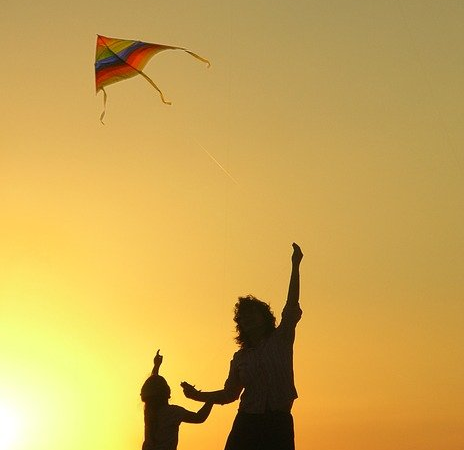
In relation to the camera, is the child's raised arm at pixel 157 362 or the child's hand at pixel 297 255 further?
the child's raised arm at pixel 157 362

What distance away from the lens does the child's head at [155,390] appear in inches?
313

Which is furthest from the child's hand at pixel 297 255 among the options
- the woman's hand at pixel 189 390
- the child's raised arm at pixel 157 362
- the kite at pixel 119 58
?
the kite at pixel 119 58

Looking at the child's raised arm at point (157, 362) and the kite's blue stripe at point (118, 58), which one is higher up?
the kite's blue stripe at point (118, 58)

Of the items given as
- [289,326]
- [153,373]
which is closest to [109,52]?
[153,373]

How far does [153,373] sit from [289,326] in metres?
1.57

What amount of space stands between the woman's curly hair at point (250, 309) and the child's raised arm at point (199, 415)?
88cm

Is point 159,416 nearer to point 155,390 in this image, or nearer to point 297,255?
point 155,390

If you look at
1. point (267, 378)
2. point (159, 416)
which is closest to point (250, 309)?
point (267, 378)

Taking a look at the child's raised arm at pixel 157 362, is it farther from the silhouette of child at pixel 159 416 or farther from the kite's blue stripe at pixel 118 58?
the kite's blue stripe at pixel 118 58

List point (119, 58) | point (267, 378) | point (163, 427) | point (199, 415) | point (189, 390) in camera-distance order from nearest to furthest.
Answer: point (267, 378)
point (189, 390)
point (199, 415)
point (163, 427)
point (119, 58)

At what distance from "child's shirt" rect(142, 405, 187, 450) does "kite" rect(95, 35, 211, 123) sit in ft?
21.7

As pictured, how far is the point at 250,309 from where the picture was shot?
6992mm

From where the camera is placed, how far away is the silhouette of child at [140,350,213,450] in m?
7.93

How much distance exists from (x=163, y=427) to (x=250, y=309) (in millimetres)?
1488
